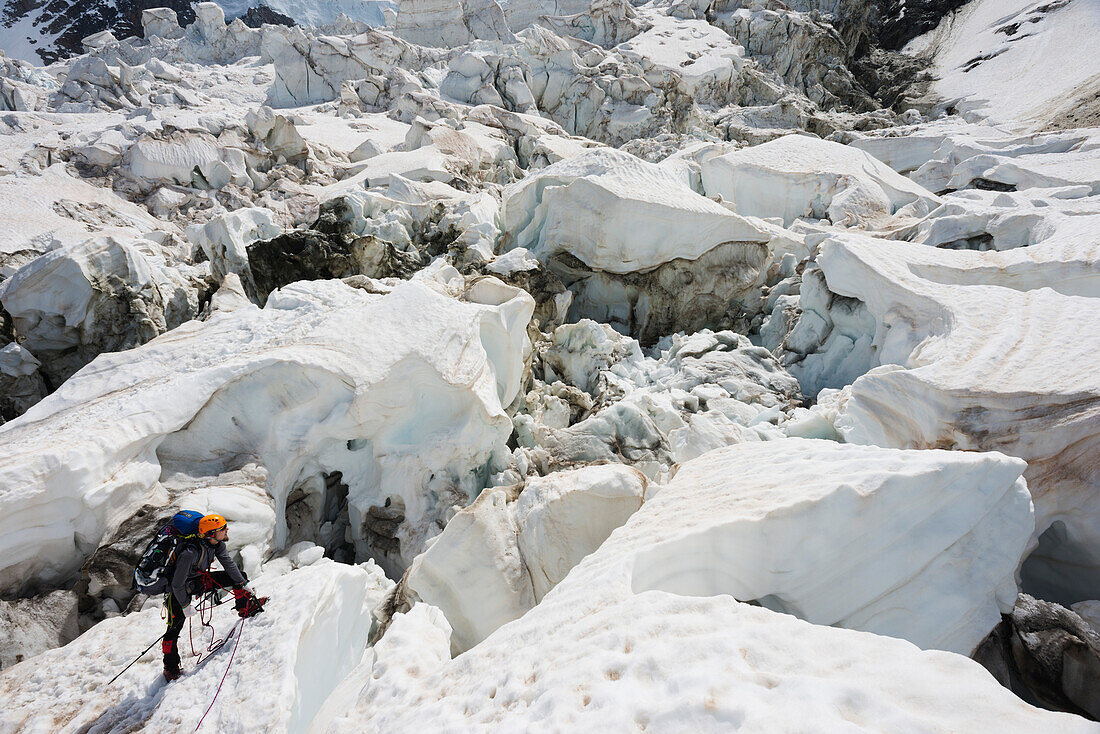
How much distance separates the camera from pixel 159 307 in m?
7.72

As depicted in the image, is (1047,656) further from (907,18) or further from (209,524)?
(907,18)

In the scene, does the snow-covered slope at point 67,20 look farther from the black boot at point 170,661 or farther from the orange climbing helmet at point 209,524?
the black boot at point 170,661

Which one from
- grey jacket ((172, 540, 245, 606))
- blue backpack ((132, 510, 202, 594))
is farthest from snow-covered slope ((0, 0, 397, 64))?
grey jacket ((172, 540, 245, 606))

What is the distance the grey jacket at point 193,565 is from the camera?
111 inches

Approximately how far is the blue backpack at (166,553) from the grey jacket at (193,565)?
5 centimetres

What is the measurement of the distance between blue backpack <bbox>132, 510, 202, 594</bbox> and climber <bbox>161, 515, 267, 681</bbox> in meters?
0.03

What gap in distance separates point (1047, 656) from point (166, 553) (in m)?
4.75

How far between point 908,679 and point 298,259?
951cm

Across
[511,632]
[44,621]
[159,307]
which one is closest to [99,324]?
[159,307]

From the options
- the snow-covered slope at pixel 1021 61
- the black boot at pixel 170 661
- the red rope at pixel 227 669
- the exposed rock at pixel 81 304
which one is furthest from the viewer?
the snow-covered slope at pixel 1021 61

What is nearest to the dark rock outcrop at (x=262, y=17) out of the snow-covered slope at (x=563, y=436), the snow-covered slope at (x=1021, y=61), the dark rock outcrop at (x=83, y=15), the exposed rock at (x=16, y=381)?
the dark rock outcrop at (x=83, y=15)

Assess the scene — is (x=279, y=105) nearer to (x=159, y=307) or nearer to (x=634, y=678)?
(x=159, y=307)

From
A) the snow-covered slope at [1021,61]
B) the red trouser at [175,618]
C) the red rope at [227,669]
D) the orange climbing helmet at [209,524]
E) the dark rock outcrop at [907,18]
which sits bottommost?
the red rope at [227,669]

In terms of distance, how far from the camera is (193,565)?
287 centimetres
